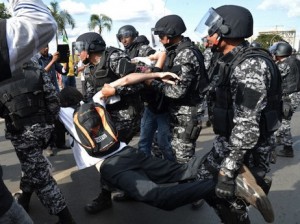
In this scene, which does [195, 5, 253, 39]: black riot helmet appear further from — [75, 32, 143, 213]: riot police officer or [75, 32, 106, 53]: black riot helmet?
[75, 32, 106, 53]: black riot helmet

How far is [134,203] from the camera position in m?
3.39

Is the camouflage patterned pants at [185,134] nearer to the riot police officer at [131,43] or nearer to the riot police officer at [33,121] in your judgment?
A: the riot police officer at [33,121]

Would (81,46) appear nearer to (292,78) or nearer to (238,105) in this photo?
(238,105)

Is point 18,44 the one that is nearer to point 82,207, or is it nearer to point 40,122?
point 40,122

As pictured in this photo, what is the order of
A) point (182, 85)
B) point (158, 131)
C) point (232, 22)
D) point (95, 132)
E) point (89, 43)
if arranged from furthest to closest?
point (158, 131) < point (89, 43) < point (182, 85) < point (95, 132) < point (232, 22)

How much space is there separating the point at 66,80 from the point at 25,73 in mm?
6563

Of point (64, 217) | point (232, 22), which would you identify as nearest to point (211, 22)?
point (232, 22)

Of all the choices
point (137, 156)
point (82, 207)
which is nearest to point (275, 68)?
point (137, 156)

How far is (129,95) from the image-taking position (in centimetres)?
317

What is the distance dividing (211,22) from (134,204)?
196cm

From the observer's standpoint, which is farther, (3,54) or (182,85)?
(182,85)

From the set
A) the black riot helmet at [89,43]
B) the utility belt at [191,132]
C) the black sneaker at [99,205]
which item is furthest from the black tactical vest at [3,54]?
the black sneaker at [99,205]

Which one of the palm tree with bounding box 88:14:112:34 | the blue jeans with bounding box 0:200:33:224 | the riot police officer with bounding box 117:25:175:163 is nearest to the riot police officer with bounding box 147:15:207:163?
the riot police officer with bounding box 117:25:175:163

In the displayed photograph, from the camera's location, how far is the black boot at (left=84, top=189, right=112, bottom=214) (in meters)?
3.21
